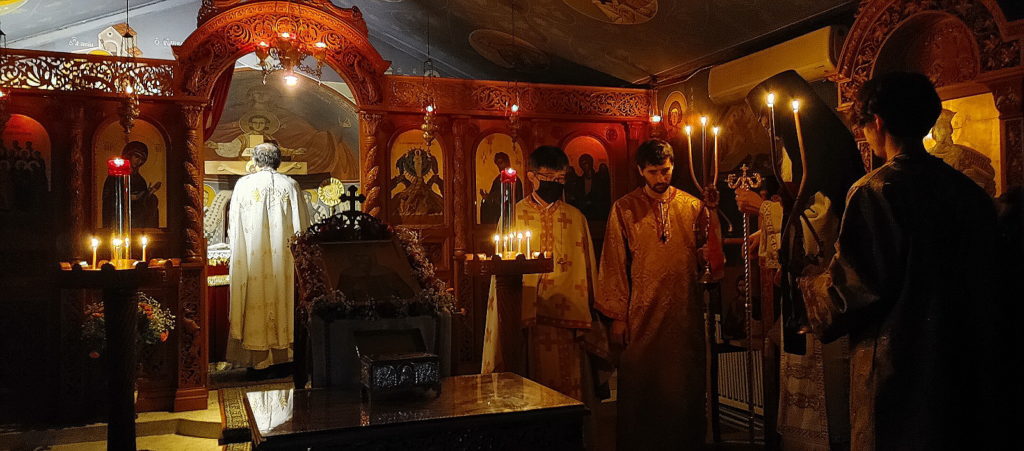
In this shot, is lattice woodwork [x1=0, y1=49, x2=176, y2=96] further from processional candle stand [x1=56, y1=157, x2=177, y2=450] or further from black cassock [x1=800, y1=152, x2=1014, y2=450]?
black cassock [x1=800, y1=152, x2=1014, y2=450]

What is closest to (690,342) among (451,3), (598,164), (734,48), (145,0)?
(734,48)

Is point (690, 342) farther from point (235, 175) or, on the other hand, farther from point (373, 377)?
point (235, 175)

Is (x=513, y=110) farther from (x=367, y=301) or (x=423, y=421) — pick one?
(x=423, y=421)

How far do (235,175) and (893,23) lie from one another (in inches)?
382

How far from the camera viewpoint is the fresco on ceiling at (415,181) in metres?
7.39

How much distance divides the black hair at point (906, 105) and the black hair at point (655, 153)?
79.3 inches

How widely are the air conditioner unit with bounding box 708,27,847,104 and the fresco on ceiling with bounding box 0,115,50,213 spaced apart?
5.91 meters

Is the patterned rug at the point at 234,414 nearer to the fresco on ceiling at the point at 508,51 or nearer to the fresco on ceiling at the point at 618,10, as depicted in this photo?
the fresco on ceiling at the point at 618,10

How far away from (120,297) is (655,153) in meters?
3.41

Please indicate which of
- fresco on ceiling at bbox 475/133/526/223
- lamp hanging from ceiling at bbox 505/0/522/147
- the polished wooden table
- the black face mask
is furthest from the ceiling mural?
the polished wooden table

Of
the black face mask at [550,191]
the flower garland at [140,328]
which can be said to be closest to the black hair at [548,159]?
the black face mask at [550,191]

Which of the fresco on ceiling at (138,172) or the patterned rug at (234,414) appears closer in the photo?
the patterned rug at (234,414)

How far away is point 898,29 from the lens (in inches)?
163

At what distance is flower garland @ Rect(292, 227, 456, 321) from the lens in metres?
3.67
